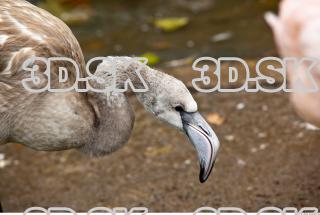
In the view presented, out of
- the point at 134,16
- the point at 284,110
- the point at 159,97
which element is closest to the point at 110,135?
the point at 159,97

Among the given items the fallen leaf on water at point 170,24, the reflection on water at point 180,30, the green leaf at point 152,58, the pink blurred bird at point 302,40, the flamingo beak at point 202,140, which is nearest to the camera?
the flamingo beak at point 202,140

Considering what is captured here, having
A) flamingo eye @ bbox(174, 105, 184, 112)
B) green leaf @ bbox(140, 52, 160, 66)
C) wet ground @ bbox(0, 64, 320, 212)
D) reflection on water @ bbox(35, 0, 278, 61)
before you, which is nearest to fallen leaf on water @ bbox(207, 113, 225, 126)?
wet ground @ bbox(0, 64, 320, 212)

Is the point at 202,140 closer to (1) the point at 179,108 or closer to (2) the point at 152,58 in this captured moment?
(1) the point at 179,108

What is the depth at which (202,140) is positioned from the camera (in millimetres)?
2773

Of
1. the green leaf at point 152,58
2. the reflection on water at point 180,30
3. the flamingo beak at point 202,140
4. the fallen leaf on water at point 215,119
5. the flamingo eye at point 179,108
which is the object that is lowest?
the flamingo beak at point 202,140

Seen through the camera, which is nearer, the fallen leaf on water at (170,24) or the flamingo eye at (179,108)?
the flamingo eye at (179,108)

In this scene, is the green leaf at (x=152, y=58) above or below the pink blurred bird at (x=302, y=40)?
above

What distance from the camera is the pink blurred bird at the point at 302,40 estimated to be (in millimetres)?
3195

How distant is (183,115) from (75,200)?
120cm

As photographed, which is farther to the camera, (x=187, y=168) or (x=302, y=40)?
(x=187, y=168)

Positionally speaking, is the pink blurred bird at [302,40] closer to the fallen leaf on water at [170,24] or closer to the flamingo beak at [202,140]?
the flamingo beak at [202,140]

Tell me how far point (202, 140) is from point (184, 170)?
121cm

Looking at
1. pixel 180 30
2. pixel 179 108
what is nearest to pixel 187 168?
pixel 179 108

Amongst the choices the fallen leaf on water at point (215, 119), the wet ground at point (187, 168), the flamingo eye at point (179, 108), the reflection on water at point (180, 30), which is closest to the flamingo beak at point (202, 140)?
the flamingo eye at point (179, 108)
